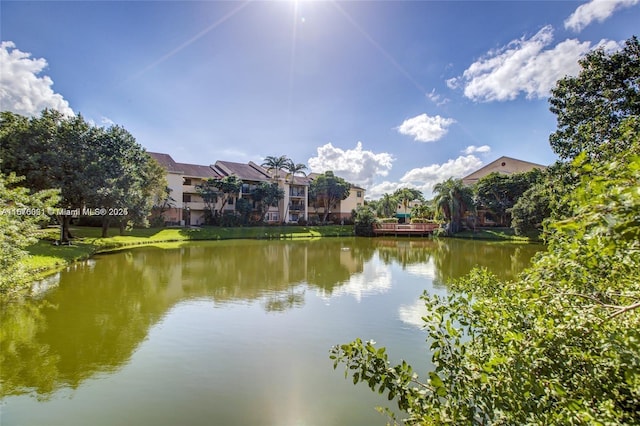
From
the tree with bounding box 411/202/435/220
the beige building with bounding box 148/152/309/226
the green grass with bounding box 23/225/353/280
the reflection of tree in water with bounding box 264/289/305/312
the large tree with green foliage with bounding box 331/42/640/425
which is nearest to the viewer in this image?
the large tree with green foliage with bounding box 331/42/640/425

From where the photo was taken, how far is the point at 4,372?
5.68 meters

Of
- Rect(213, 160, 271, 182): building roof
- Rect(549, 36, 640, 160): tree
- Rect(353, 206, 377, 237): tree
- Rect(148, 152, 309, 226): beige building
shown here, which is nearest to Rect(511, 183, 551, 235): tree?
Rect(353, 206, 377, 237): tree

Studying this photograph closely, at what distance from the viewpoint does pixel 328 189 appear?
4984 cm

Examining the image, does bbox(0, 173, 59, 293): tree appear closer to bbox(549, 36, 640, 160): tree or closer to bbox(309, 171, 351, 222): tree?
bbox(549, 36, 640, 160): tree

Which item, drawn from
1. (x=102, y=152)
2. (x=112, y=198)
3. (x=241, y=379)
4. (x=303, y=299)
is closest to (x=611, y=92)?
(x=303, y=299)

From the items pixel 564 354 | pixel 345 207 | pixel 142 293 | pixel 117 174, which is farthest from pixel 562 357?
pixel 345 207

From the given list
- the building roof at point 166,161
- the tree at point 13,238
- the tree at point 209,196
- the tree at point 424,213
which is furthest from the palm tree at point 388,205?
the tree at point 13,238

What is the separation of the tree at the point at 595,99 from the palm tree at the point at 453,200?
1010 inches

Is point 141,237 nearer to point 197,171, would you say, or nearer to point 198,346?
point 197,171

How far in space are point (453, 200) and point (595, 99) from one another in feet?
88.3

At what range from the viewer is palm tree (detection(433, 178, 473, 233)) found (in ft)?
130

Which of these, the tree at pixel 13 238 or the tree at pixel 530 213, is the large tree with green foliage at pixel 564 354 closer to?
the tree at pixel 13 238

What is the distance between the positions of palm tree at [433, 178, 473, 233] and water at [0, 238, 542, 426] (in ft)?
85.8

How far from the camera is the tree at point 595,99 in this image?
11.4 meters
